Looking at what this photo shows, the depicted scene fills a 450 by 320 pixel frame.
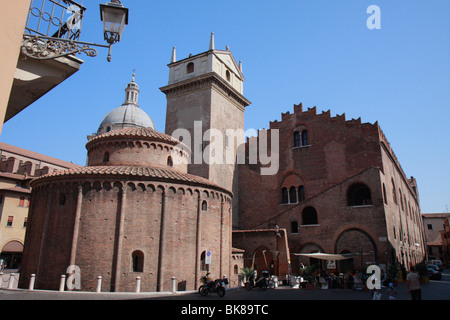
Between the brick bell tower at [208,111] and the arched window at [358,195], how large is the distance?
10537 millimetres

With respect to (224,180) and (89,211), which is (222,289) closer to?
(89,211)

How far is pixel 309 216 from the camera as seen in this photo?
27375 mm

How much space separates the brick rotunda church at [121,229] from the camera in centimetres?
1652

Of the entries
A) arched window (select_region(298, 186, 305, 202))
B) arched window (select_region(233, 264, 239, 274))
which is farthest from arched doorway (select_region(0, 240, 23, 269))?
arched window (select_region(298, 186, 305, 202))

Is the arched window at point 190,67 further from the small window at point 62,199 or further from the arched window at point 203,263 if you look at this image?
the arched window at point 203,263

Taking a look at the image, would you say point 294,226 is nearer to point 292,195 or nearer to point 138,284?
point 292,195

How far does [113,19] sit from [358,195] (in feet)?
81.1

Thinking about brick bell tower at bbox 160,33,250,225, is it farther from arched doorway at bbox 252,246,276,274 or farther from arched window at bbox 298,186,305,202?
arched doorway at bbox 252,246,276,274

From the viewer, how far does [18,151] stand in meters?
49.3

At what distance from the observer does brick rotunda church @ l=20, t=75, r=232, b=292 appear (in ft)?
54.2

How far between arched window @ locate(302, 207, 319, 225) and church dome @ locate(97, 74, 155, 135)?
3045 centimetres

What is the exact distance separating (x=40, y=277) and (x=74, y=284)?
6.88 feet

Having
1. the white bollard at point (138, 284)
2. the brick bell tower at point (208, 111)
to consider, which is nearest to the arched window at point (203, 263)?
the white bollard at point (138, 284)
